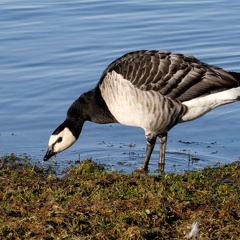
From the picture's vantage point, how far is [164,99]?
9.80 m

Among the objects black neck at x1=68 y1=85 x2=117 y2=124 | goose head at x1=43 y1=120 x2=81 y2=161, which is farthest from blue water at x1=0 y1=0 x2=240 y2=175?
black neck at x1=68 y1=85 x2=117 y2=124

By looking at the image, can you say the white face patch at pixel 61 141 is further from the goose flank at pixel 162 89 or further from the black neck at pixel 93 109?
the goose flank at pixel 162 89

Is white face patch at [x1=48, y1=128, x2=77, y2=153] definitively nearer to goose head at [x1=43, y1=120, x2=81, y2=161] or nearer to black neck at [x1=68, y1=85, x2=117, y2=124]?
goose head at [x1=43, y1=120, x2=81, y2=161]

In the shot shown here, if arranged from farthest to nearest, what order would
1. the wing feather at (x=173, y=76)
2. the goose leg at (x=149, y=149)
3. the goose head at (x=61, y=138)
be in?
the goose head at (x=61, y=138) → the goose leg at (x=149, y=149) → the wing feather at (x=173, y=76)

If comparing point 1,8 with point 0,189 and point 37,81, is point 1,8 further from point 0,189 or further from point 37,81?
point 0,189

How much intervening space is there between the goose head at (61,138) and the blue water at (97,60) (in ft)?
0.55

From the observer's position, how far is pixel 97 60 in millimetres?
15250

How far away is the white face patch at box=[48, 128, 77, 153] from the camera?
10281 millimetres

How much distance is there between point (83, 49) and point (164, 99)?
6386mm

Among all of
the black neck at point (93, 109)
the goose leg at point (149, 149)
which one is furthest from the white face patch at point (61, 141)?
the goose leg at point (149, 149)

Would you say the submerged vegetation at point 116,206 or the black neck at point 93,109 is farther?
the black neck at point 93,109

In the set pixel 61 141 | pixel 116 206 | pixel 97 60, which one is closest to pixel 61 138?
pixel 61 141

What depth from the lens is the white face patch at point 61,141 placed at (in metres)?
10.3

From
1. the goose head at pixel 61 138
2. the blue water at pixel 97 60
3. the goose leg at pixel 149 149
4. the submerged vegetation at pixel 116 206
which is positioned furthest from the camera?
the blue water at pixel 97 60
